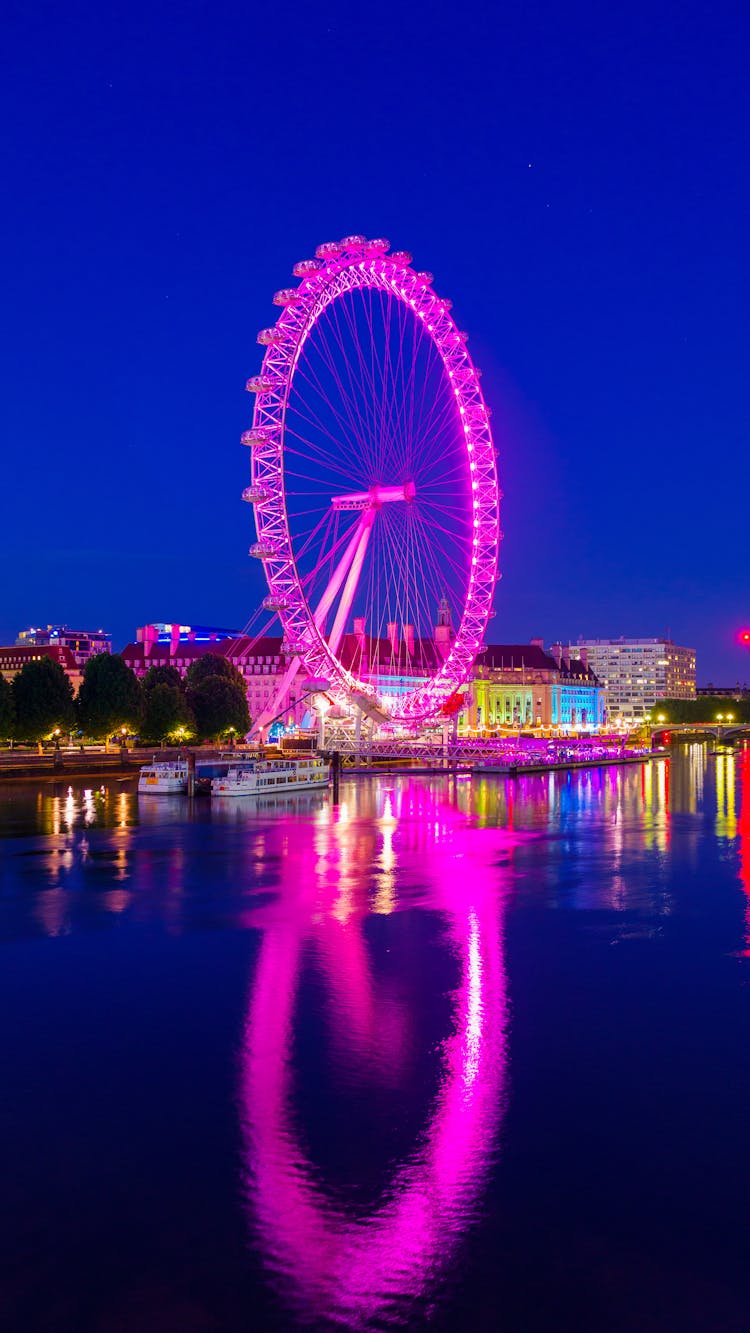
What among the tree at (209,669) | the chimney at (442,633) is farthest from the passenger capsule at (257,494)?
the chimney at (442,633)

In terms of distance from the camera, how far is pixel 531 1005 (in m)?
14.1

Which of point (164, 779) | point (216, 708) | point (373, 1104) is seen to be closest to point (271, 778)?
point (164, 779)

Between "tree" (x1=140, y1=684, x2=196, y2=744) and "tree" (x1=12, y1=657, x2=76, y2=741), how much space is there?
6.21 meters

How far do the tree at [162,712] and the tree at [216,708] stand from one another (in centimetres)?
295

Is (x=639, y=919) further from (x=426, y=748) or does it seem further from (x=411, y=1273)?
(x=426, y=748)

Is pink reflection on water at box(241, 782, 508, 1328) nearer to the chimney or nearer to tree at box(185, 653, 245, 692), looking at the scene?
tree at box(185, 653, 245, 692)

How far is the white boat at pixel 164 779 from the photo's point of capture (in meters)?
47.4

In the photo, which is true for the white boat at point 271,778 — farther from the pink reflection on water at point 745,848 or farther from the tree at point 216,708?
the pink reflection on water at point 745,848

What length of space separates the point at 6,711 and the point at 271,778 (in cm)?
1422

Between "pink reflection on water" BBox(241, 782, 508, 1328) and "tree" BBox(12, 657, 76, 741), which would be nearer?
"pink reflection on water" BBox(241, 782, 508, 1328)

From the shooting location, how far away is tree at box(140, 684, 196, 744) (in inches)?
2459

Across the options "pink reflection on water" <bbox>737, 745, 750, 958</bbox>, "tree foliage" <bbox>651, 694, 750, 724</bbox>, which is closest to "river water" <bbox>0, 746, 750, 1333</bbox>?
"pink reflection on water" <bbox>737, 745, 750, 958</bbox>

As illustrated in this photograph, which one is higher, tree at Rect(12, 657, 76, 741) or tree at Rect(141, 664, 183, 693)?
tree at Rect(141, 664, 183, 693)

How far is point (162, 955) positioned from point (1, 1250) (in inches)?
364
